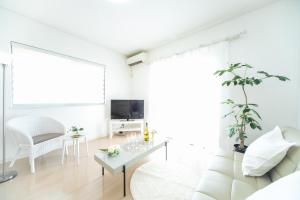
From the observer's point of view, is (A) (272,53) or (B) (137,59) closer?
(A) (272,53)

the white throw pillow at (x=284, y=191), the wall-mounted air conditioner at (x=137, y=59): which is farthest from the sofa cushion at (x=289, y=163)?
the wall-mounted air conditioner at (x=137, y=59)

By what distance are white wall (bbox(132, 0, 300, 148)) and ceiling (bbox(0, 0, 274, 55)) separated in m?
0.24

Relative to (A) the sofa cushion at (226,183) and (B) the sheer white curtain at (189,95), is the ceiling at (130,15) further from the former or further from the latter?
(A) the sofa cushion at (226,183)

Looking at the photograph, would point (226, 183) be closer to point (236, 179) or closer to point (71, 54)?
point (236, 179)

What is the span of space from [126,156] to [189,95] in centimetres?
194

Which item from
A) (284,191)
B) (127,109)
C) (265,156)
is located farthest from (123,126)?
(284,191)

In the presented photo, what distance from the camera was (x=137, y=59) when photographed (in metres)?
3.96

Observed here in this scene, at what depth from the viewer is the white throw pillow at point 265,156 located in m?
1.13

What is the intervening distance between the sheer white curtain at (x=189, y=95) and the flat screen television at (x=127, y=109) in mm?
303

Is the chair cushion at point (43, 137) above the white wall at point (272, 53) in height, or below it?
below

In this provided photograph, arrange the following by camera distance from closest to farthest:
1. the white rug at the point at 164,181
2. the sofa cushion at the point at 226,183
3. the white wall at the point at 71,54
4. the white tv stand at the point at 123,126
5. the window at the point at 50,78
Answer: the sofa cushion at the point at 226,183 → the white rug at the point at 164,181 → the white wall at the point at 71,54 → the window at the point at 50,78 → the white tv stand at the point at 123,126

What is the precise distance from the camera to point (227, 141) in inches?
103

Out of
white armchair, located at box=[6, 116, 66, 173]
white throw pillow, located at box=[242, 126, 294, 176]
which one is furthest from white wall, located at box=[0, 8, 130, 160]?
white throw pillow, located at box=[242, 126, 294, 176]

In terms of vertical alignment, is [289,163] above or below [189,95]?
below
